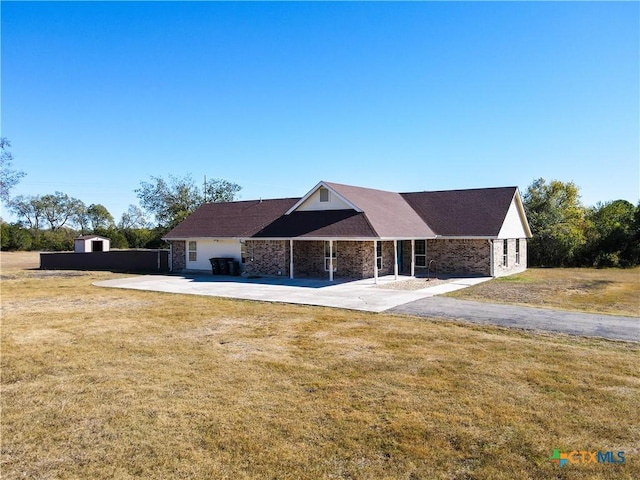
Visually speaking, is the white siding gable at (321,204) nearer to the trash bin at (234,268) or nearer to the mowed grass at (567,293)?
the trash bin at (234,268)

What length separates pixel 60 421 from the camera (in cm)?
554

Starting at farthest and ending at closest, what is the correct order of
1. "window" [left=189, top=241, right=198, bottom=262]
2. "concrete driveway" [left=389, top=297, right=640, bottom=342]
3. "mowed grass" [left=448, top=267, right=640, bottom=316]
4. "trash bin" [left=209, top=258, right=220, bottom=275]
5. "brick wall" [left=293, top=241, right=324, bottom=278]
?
"window" [left=189, top=241, right=198, bottom=262], "trash bin" [left=209, top=258, right=220, bottom=275], "brick wall" [left=293, top=241, right=324, bottom=278], "mowed grass" [left=448, top=267, right=640, bottom=316], "concrete driveway" [left=389, top=297, right=640, bottom=342]

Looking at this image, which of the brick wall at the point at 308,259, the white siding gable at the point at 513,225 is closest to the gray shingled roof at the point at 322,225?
the brick wall at the point at 308,259

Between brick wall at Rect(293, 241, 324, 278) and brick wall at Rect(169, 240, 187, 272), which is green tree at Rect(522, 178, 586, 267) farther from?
brick wall at Rect(169, 240, 187, 272)

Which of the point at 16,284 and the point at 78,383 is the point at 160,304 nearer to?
the point at 78,383

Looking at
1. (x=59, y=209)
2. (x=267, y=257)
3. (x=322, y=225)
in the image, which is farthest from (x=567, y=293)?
(x=59, y=209)

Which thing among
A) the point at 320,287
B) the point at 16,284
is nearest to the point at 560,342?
the point at 320,287

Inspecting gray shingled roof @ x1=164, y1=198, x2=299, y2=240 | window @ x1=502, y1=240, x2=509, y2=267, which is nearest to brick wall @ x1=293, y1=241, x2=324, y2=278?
gray shingled roof @ x1=164, y1=198, x2=299, y2=240

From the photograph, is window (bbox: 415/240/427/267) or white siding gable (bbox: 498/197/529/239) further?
window (bbox: 415/240/427/267)

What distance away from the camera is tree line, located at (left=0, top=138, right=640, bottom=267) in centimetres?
3177

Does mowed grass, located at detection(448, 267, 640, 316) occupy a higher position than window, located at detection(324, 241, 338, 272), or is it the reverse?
window, located at detection(324, 241, 338, 272)

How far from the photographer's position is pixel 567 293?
17516 mm

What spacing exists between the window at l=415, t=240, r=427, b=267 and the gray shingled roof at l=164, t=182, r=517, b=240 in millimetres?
1065

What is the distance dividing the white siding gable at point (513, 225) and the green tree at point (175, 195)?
100ft
